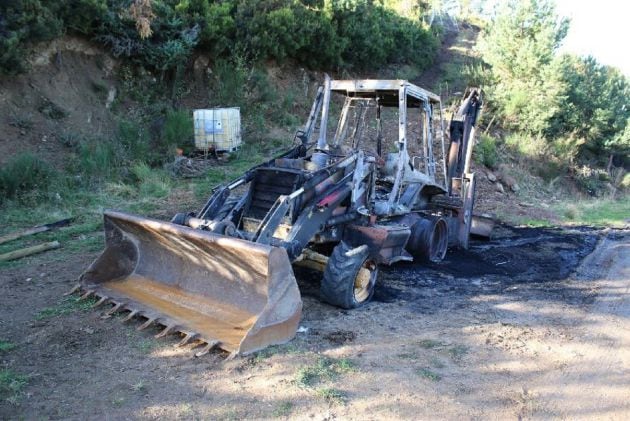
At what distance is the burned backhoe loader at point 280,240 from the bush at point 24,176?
16.0 ft

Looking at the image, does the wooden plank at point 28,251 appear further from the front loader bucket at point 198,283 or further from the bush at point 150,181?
the bush at point 150,181

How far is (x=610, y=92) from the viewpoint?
2362 centimetres

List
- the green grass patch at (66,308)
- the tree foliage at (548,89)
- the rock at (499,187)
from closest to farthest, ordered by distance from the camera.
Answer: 1. the green grass patch at (66,308)
2. the rock at (499,187)
3. the tree foliage at (548,89)

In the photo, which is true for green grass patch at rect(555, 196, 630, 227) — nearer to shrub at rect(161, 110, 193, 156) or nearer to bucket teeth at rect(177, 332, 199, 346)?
shrub at rect(161, 110, 193, 156)

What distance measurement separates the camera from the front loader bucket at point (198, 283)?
470 cm

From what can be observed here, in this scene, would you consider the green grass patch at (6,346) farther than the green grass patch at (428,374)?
Yes

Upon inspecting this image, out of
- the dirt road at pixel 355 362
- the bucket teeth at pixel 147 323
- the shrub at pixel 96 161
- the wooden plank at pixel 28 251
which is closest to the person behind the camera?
the dirt road at pixel 355 362

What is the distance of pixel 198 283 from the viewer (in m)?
5.45

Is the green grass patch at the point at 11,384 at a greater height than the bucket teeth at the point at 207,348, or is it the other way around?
the bucket teeth at the point at 207,348

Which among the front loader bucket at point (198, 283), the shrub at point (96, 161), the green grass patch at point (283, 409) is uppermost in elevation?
the shrub at point (96, 161)

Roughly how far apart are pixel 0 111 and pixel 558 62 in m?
18.8

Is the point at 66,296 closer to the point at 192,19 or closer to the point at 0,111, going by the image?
the point at 0,111

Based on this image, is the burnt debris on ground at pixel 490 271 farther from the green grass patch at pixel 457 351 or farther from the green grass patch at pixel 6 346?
the green grass patch at pixel 6 346

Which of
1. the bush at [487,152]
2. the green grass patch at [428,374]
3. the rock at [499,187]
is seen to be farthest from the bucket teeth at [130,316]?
the bush at [487,152]
